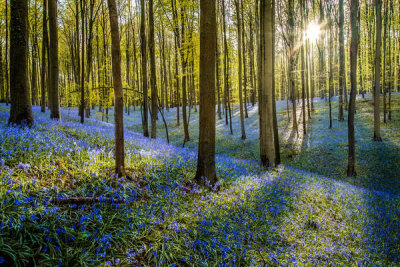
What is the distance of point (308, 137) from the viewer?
19281 mm

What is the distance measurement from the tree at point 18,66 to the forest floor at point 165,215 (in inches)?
37.3

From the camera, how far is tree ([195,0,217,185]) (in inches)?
227

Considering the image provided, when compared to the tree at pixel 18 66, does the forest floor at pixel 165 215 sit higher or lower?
lower

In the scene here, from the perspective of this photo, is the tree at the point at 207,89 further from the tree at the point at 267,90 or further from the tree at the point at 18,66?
the tree at the point at 18,66

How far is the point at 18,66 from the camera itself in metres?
6.70

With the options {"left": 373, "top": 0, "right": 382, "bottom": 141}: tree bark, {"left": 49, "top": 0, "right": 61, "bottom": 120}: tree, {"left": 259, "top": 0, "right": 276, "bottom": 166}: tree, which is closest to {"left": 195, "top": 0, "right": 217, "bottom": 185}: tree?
{"left": 259, "top": 0, "right": 276, "bottom": 166}: tree

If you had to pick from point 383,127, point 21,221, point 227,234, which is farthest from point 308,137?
point 21,221

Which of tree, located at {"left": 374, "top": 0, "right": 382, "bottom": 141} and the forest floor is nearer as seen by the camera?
the forest floor

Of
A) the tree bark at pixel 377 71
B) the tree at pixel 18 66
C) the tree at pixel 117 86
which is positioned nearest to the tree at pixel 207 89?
the tree at pixel 117 86

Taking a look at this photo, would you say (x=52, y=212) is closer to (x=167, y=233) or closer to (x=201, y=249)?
(x=167, y=233)

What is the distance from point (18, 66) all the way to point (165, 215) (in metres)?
7.14

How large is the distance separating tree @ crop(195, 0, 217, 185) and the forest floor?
630 mm

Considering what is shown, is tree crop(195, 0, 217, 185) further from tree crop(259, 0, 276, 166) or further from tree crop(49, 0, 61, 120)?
tree crop(49, 0, 61, 120)

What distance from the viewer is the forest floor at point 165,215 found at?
2920 mm
